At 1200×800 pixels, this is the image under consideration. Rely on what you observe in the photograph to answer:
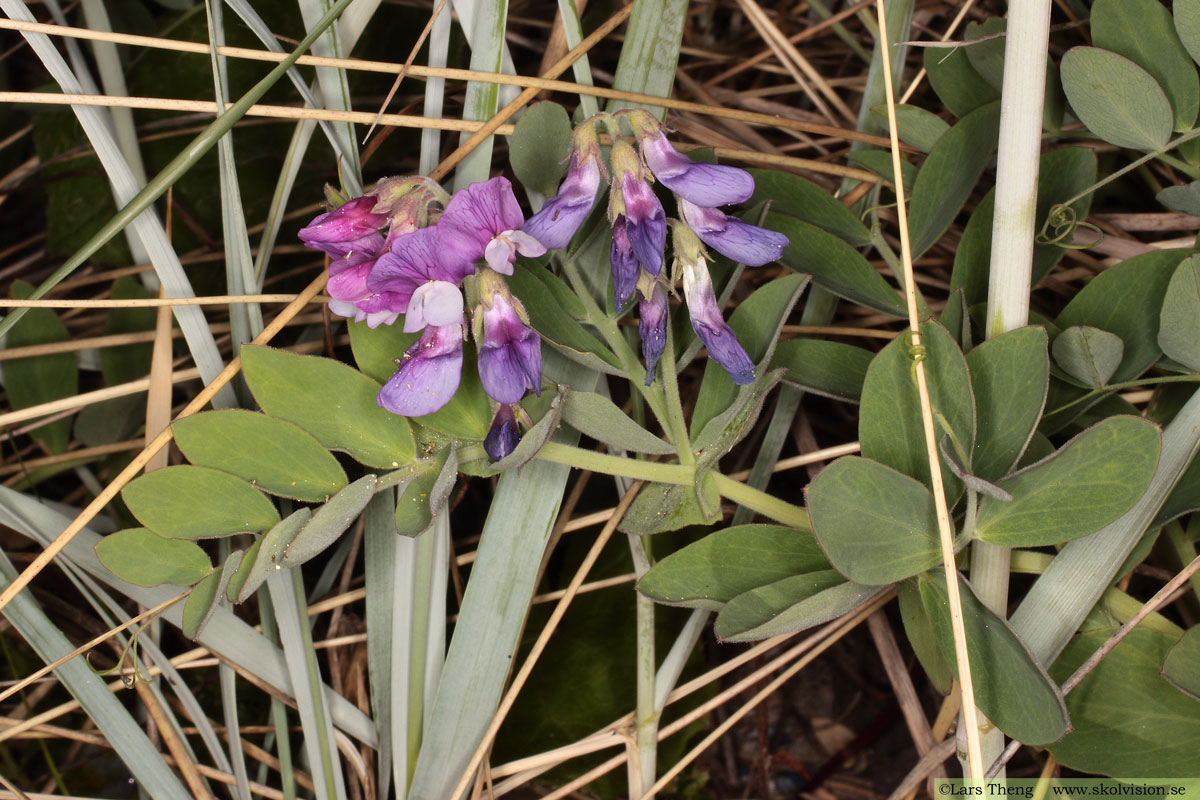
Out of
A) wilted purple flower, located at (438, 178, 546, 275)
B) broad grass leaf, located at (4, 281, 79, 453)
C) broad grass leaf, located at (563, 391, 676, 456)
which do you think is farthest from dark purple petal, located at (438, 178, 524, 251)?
broad grass leaf, located at (4, 281, 79, 453)

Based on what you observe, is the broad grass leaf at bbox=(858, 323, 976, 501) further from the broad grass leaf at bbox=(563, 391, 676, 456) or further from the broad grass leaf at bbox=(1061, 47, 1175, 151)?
the broad grass leaf at bbox=(1061, 47, 1175, 151)

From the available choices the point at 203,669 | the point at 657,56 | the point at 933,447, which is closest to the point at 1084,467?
the point at 933,447

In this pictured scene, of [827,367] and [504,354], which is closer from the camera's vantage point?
[504,354]

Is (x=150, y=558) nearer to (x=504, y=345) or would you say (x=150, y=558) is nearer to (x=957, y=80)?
Result: (x=504, y=345)

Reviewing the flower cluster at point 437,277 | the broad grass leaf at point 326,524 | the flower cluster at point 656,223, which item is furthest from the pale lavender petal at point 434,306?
the broad grass leaf at point 326,524

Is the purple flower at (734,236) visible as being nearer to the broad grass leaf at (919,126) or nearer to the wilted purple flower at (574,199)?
the wilted purple flower at (574,199)

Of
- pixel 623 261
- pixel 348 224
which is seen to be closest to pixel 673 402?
pixel 623 261

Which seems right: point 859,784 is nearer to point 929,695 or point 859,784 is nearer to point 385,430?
point 929,695
